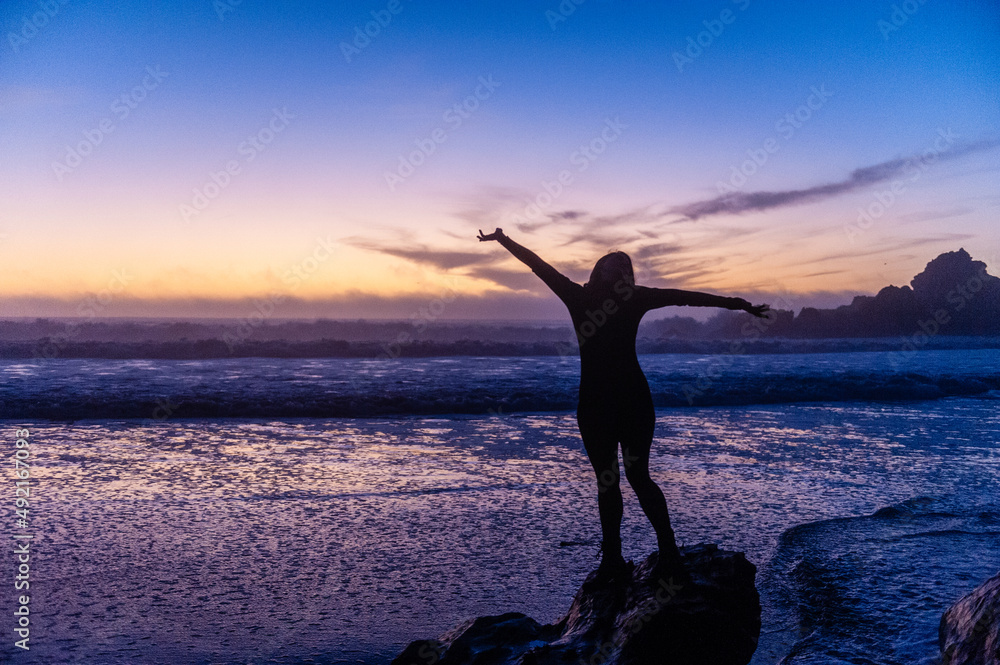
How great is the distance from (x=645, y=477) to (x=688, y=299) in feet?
3.29

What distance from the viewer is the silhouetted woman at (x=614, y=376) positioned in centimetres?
347

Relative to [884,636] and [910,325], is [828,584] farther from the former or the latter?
[910,325]

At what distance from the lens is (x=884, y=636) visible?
377 cm

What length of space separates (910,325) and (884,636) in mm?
58633

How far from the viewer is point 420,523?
5953 millimetres

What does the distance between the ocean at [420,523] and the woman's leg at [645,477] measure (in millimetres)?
974

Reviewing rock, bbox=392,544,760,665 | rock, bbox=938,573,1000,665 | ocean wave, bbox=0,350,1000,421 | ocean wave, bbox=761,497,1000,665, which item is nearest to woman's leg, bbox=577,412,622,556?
rock, bbox=392,544,760,665

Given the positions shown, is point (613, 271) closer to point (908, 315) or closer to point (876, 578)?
point (876, 578)

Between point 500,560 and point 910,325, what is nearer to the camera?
point 500,560

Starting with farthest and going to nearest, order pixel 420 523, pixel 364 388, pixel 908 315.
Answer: pixel 908 315, pixel 364 388, pixel 420 523

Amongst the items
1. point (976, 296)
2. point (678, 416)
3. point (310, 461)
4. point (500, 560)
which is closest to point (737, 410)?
point (678, 416)

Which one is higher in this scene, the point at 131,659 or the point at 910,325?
the point at 910,325

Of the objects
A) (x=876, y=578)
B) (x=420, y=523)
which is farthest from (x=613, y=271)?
(x=420, y=523)

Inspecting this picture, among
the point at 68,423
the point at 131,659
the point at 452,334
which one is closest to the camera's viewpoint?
the point at 131,659
